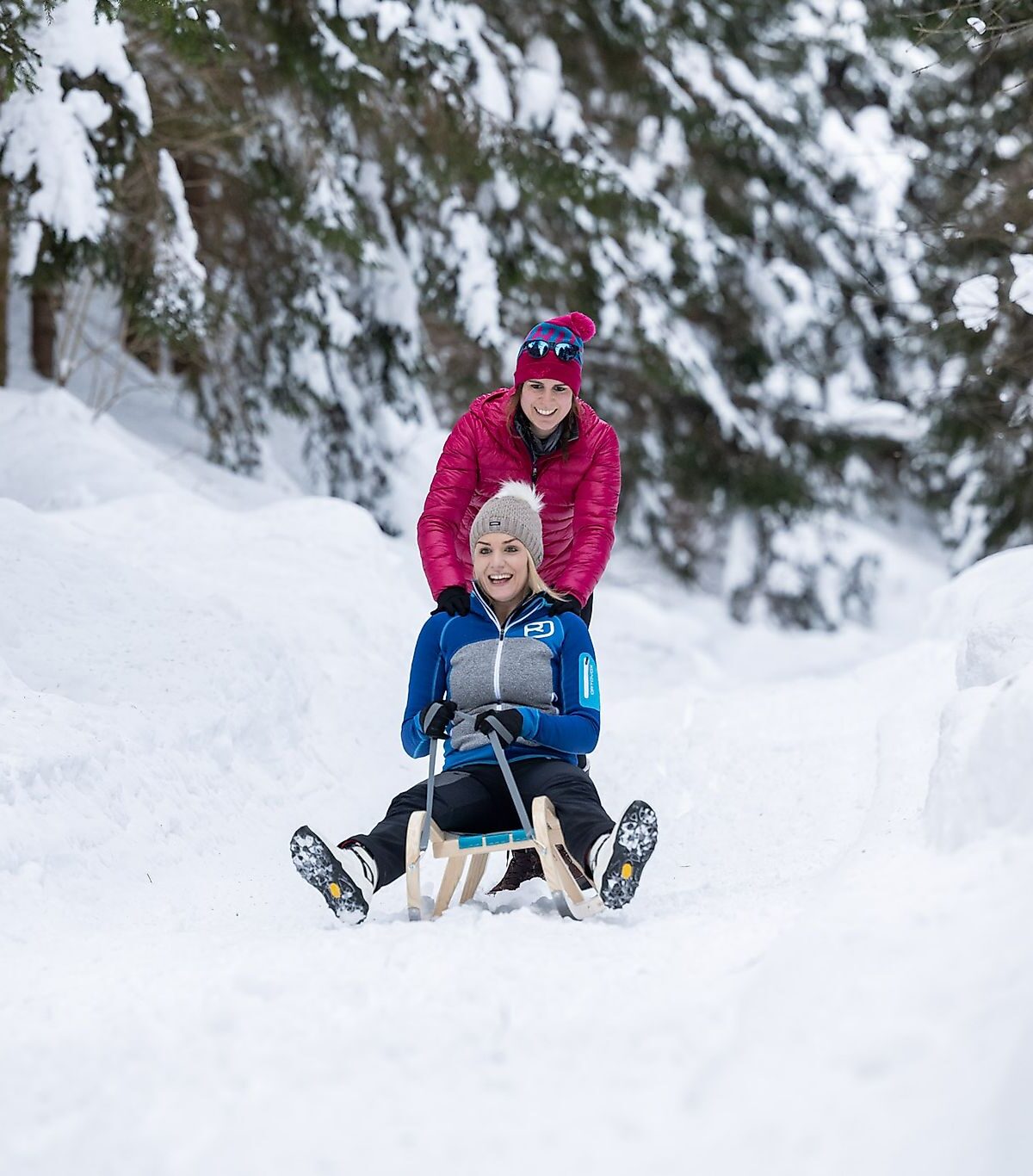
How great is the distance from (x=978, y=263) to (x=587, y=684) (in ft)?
30.9

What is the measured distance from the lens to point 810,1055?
222 cm

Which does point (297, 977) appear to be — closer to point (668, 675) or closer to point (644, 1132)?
point (644, 1132)

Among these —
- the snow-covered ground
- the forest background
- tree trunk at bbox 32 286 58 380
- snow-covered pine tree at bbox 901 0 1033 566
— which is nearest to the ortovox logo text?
the snow-covered ground

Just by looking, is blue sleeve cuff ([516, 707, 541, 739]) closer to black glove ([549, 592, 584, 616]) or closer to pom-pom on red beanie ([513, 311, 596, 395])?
black glove ([549, 592, 584, 616])

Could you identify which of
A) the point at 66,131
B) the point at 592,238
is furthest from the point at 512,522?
the point at 592,238

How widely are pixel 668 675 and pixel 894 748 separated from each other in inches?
215

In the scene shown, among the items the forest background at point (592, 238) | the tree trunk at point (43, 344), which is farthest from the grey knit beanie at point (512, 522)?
the tree trunk at point (43, 344)

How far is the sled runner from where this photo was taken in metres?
3.55

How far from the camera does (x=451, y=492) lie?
4.65 m

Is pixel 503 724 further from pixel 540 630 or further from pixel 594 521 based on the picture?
pixel 594 521

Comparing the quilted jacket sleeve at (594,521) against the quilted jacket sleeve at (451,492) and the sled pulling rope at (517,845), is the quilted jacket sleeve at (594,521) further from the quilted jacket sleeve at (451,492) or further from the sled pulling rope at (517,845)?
the sled pulling rope at (517,845)

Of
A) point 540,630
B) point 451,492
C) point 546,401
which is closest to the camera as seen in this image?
point 540,630

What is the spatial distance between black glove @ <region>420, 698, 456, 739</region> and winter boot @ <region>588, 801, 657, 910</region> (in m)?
0.61

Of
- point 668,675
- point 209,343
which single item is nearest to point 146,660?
point 209,343
